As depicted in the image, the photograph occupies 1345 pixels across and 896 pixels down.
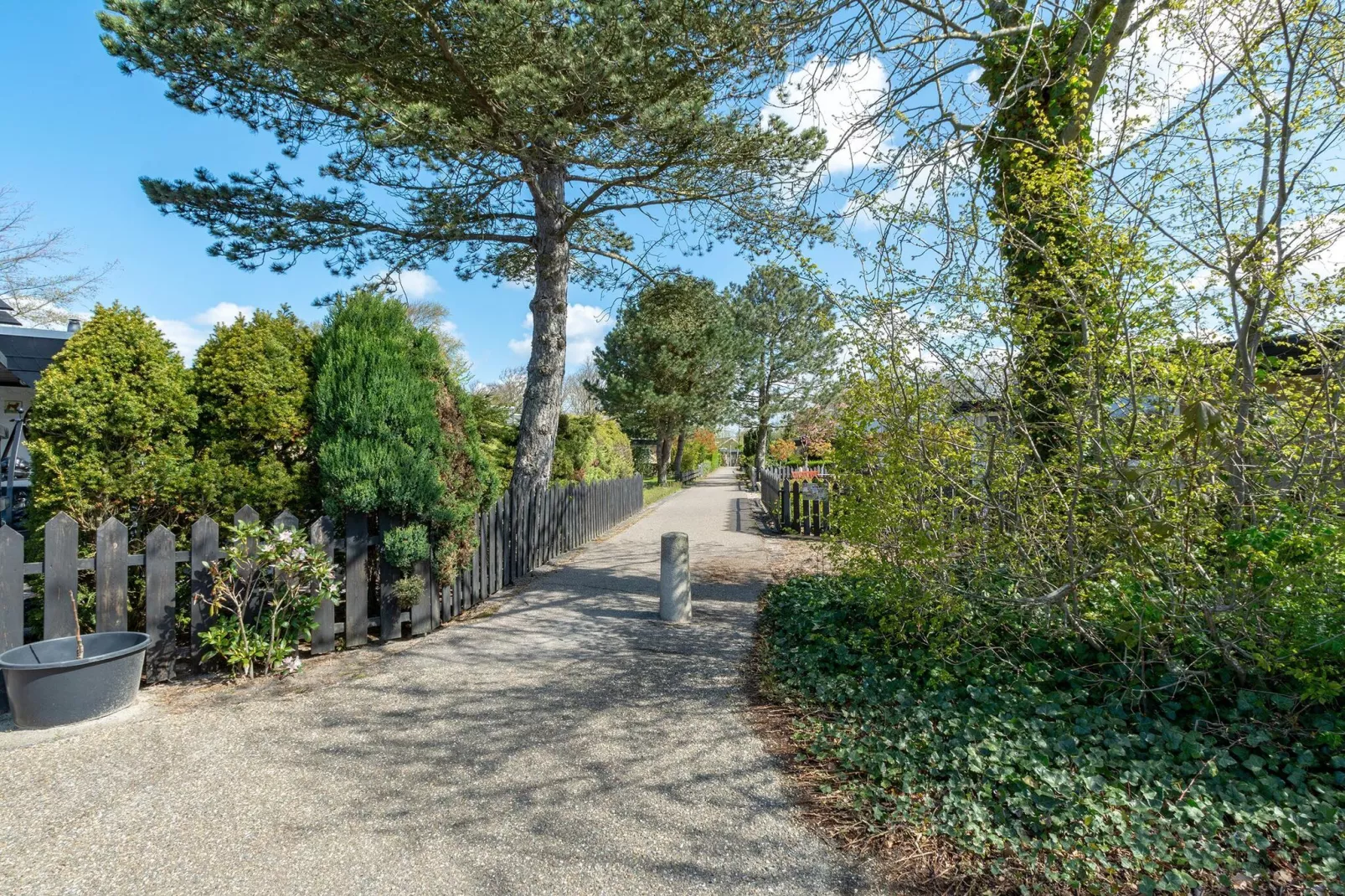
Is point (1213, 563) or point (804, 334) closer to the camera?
point (1213, 563)

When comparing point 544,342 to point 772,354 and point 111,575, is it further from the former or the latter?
point 772,354

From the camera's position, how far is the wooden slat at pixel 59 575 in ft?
11.8

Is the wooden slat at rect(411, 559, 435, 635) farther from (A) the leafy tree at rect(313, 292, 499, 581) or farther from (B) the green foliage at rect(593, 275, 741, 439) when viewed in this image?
(B) the green foliage at rect(593, 275, 741, 439)

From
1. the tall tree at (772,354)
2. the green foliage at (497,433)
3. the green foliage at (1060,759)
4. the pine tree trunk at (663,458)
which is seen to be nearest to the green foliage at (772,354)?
the tall tree at (772,354)

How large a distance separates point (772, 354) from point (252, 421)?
2686 cm

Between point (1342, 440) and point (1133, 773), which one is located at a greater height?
point (1342, 440)

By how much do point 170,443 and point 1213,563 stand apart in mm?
6673

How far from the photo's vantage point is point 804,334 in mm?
28844

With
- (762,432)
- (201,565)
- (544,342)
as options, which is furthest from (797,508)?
(762,432)

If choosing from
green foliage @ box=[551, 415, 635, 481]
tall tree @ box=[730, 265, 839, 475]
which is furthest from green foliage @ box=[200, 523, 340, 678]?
tall tree @ box=[730, 265, 839, 475]

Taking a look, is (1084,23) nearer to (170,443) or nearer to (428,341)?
(428,341)

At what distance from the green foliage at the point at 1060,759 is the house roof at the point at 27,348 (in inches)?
446

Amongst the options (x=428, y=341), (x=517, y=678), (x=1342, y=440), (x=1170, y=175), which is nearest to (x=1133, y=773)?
(x=1342, y=440)

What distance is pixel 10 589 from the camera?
350 cm
